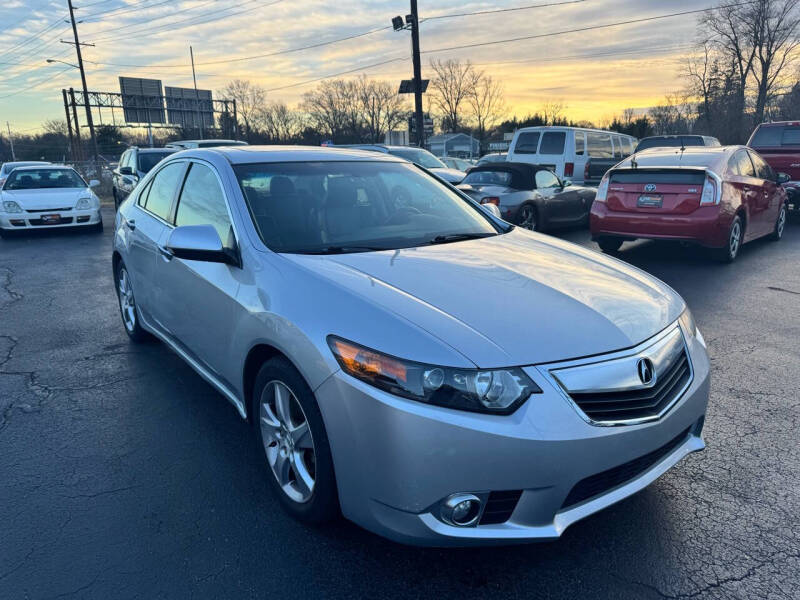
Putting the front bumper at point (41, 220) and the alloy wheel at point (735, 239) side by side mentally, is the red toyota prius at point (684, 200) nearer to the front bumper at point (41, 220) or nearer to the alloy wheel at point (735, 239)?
the alloy wheel at point (735, 239)

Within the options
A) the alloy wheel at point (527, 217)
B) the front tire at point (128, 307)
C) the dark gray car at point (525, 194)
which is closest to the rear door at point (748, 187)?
the dark gray car at point (525, 194)

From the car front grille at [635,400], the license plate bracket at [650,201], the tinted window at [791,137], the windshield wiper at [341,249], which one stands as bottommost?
the car front grille at [635,400]

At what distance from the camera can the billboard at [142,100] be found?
44.6 meters

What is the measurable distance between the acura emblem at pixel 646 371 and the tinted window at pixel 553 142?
1314cm

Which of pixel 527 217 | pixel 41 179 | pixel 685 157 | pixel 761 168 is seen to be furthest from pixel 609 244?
pixel 41 179

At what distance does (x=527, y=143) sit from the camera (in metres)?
15.1

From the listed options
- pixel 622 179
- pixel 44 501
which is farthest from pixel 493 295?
pixel 622 179

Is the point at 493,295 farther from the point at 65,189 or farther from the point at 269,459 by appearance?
the point at 65,189

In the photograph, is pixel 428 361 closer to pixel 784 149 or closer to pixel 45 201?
pixel 45 201

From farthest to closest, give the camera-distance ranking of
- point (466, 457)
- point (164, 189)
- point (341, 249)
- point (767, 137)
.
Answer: point (767, 137) → point (164, 189) → point (341, 249) → point (466, 457)

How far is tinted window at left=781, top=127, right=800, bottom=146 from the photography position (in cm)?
1341

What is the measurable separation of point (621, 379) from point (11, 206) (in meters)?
13.3

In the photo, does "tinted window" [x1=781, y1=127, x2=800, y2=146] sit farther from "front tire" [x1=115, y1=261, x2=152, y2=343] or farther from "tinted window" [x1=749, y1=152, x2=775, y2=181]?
"front tire" [x1=115, y1=261, x2=152, y2=343]

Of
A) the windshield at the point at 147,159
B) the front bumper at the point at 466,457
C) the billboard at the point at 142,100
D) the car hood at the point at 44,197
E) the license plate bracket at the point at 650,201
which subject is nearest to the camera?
the front bumper at the point at 466,457
